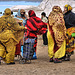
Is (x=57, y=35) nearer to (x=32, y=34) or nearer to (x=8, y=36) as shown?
(x=32, y=34)

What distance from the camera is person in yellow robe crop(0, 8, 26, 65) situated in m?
7.76

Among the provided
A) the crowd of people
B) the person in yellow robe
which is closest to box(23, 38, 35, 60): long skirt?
the crowd of people

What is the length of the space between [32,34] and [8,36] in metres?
1.34

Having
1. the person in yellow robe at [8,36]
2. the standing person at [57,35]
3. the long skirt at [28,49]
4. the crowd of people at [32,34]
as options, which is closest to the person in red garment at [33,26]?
the crowd of people at [32,34]

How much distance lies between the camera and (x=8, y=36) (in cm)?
777

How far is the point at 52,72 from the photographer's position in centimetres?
630

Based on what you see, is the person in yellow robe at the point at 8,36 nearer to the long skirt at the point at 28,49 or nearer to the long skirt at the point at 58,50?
the long skirt at the point at 28,49

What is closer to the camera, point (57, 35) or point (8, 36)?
point (8, 36)

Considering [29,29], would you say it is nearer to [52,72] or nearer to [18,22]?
[18,22]

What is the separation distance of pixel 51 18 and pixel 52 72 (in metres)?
2.54

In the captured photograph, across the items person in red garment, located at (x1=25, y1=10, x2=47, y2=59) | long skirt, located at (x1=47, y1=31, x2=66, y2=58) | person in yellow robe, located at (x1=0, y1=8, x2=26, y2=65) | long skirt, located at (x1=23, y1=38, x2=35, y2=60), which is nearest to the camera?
person in yellow robe, located at (x1=0, y1=8, x2=26, y2=65)

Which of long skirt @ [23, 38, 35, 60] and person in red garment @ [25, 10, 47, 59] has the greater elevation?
person in red garment @ [25, 10, 47, 59]

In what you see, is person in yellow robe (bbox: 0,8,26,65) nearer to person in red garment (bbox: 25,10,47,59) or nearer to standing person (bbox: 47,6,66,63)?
person in red garment (bbox: 25,10,47,59)

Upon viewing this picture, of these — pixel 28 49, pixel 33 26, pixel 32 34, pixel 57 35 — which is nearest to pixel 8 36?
pixel 28 49
